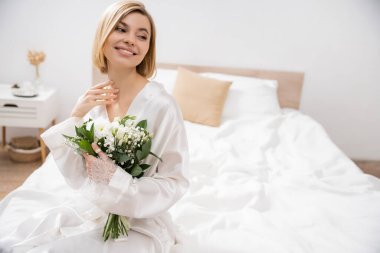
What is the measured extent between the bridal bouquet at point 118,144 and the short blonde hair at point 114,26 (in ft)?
1.12

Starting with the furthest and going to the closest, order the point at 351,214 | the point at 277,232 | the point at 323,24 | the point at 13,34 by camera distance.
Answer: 1. the point at 323,24
2. the point at 13,34
3. the point at 351,214
4. the point at 277,232

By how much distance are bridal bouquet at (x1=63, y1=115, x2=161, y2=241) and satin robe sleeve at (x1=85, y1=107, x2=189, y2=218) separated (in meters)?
0.05

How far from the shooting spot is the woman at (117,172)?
3.75 feet

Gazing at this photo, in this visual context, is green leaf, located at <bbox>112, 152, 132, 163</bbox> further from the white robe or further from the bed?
the bed

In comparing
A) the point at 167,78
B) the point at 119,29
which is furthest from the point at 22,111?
the point at 119,29

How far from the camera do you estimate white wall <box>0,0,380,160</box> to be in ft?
10.4

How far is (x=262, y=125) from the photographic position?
278cm

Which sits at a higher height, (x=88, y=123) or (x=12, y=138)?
(x=88, y=123)

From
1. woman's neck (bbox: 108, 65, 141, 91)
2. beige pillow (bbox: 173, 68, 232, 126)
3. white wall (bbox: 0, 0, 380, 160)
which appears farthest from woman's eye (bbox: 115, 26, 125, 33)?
white wall (bbox: 0, 0, 380, 160)

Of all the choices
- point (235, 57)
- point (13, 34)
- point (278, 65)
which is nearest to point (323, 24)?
point (278, 65)

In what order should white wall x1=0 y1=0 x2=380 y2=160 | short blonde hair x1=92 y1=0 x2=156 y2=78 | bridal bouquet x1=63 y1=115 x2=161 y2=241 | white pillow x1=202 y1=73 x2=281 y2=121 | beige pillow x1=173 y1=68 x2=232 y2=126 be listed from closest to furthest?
bridal bouquet x1=63 y1=115 x2=161 y2=241 < short blonde hair x1=92 y1=0 x2=156 y2=78 < beige pillow x1=173 y1=68 x2=232 y2=126 < white pillow x1=202 y1=73 x2=281 y2=121 < white wall x1=0 y1=0 x2=380 y2=160

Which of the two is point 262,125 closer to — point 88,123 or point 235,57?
point 235,57

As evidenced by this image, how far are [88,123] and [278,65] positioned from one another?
2606 millimetres

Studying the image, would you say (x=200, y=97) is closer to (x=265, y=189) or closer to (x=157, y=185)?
(x=265, y=189)
